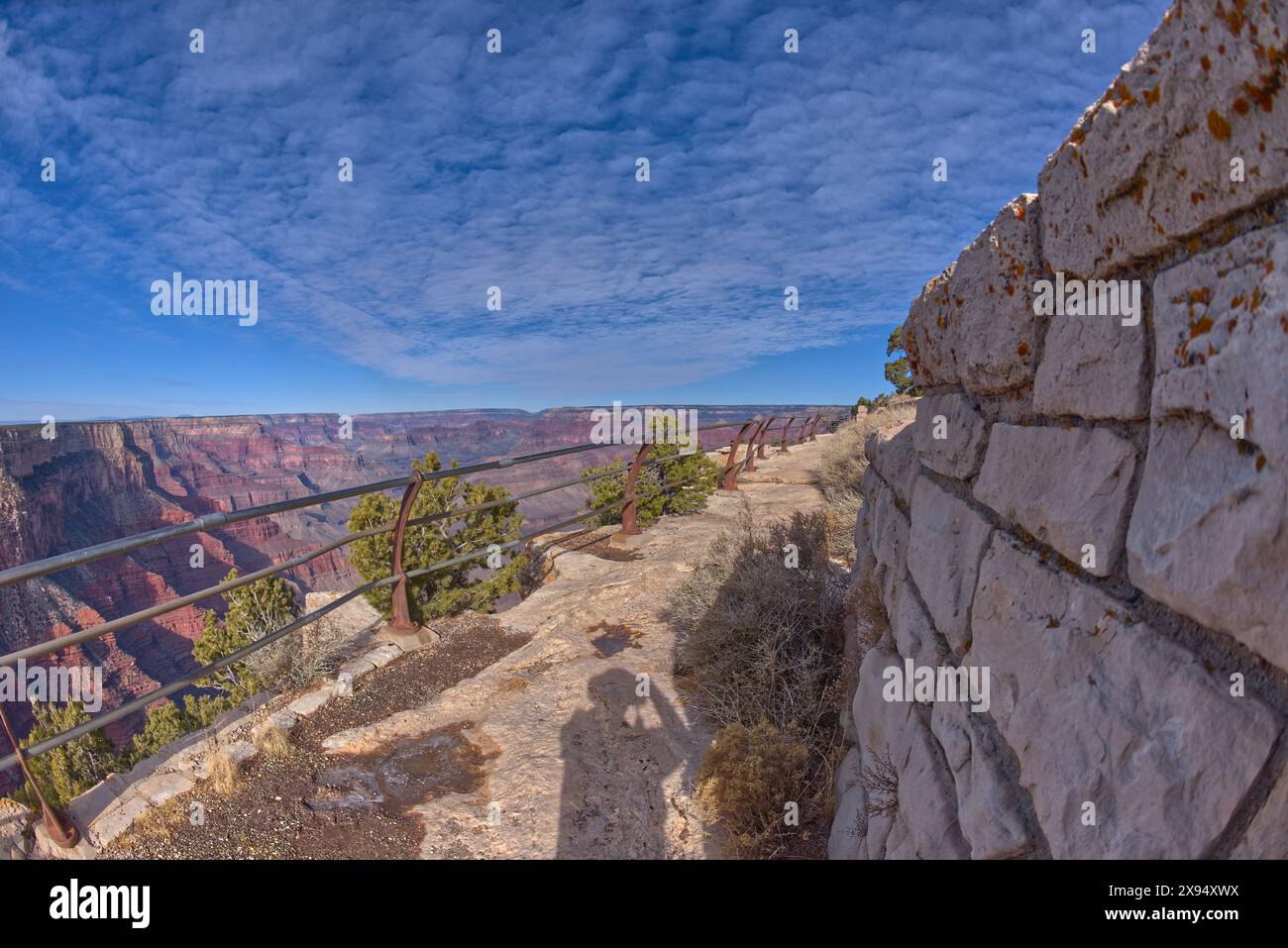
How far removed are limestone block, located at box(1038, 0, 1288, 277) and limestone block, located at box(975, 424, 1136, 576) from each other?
1.03 ft

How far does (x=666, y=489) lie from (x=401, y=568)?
4.25 metres

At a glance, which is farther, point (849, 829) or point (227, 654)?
point (227, 654)

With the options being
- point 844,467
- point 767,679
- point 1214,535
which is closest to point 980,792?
point 1214,535

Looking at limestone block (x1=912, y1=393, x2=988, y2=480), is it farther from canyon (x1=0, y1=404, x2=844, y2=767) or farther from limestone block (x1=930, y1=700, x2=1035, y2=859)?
canyon (x1=0, y1=404, x2=844, y2=767)

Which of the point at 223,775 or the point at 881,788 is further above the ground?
the point at 881,788

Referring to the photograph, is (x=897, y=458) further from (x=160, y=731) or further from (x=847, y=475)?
(x=160, y=731)

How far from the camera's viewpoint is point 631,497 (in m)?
6.48

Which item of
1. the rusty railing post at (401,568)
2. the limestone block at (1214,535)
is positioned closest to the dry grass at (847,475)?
the limestone block at (1214,535)

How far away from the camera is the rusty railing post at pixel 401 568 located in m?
3.97

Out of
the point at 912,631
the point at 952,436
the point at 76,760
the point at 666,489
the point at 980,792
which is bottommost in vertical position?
the point at 76,760

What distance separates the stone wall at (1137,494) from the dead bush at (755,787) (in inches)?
30.1

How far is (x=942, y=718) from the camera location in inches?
59.9
